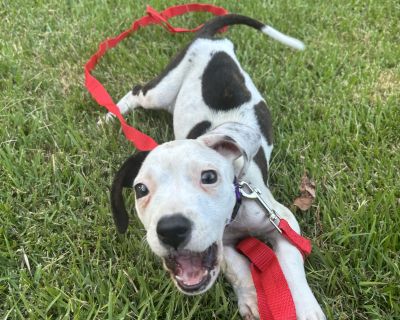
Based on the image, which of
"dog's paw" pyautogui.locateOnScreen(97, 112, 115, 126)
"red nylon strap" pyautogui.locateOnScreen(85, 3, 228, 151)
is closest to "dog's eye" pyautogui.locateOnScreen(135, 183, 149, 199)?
"red nylon strap" pyautogui.locateOnScreen(85, 3, 228, 151)

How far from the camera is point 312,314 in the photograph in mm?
2838

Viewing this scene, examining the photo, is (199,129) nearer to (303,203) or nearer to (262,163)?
(262,163)

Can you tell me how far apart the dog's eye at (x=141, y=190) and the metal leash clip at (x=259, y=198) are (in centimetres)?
61

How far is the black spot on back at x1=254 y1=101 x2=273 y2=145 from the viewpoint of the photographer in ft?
13.1

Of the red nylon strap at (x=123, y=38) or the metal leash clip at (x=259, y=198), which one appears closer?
the metal leash clip at (x=259, y=198)

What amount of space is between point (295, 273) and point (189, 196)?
33.6 inches

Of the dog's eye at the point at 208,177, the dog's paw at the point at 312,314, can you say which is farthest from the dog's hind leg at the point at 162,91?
the dog's paw at the point at 312,314

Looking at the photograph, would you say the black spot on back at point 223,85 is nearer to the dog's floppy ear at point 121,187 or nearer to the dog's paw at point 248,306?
the dog's floppy ear at point 121,187

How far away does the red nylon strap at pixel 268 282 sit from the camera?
2.82 metres

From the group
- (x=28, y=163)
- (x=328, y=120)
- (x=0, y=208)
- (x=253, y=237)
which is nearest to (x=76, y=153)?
(x=28, y=163)

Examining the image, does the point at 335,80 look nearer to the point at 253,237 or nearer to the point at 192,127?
the point at 192,127

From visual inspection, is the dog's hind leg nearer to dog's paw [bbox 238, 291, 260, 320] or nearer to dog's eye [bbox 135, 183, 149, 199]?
dog's eye [bbox 135, 183, 149, 199]

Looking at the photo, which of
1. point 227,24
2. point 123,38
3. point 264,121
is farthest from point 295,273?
point 123,38

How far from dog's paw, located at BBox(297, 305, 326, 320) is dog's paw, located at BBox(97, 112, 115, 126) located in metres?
2.47
